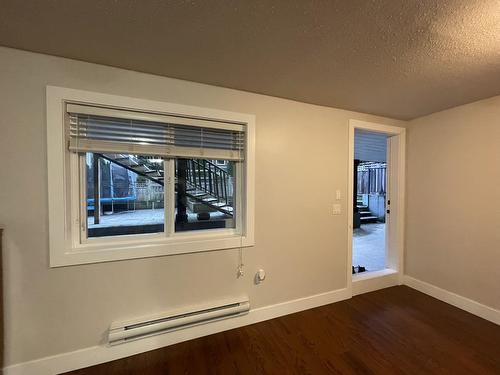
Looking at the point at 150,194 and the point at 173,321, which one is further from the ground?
the point at 150,194

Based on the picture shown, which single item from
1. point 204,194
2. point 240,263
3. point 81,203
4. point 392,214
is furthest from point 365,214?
point 81,203

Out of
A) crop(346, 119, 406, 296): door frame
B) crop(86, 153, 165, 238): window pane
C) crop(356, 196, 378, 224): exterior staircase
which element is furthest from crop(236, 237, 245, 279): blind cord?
crop(356, 196, 378, 224): exterior staircase

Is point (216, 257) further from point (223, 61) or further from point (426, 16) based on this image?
point (426, 16)

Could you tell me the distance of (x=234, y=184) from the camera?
224cm

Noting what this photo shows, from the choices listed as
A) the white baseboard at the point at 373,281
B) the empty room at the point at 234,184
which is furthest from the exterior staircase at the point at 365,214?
the empty room at the point at 234,184

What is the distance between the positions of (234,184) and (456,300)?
2.70m

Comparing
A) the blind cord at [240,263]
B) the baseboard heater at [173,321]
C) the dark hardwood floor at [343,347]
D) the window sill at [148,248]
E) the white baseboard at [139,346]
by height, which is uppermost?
the window sill at [148,248]

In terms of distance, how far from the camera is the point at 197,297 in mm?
1977

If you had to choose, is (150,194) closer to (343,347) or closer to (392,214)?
(343,347)

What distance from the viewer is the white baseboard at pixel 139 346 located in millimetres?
1563

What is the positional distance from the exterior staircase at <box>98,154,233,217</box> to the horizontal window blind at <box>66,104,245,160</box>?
0.15m

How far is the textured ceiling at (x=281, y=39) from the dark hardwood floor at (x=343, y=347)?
215 centimetres

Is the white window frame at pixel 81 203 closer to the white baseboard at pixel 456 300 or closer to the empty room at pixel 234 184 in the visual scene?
the empty room at pixel 234 184

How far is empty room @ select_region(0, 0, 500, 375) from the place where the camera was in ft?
4.33
